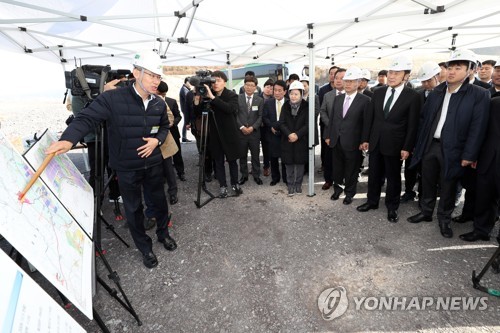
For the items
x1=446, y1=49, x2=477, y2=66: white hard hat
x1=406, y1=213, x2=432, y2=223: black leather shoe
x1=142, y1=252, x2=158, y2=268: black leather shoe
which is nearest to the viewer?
x1=446, y1=49, x2=477, y2=66: white hard hat

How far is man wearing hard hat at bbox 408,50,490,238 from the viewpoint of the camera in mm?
2639

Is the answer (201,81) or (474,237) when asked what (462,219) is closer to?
(474,237)

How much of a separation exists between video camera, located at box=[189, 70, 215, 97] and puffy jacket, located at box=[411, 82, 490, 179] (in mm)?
2847

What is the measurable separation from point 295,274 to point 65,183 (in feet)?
7.27

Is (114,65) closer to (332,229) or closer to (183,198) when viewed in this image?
(183,198)

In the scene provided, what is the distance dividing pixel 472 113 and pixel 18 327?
378cm

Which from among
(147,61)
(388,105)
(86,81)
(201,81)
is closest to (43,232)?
(147,61)

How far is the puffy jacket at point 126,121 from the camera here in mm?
2213

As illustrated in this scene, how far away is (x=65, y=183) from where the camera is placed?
1870 mm

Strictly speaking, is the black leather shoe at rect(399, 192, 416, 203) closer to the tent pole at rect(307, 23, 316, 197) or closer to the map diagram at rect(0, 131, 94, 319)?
the tent pole at rect(307, 23, 316, 197)

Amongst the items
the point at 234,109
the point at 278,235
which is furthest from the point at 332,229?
the point at 234,109

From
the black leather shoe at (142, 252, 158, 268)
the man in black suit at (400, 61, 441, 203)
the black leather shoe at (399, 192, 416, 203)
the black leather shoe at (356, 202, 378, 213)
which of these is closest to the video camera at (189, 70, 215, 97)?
the black leather shoe at (142, 252, 158, 268)

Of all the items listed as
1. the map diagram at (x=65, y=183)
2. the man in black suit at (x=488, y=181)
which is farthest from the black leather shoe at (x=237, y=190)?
the man in black suit at (x=488, y=181)

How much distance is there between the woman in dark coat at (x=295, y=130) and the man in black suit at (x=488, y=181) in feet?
7.21
